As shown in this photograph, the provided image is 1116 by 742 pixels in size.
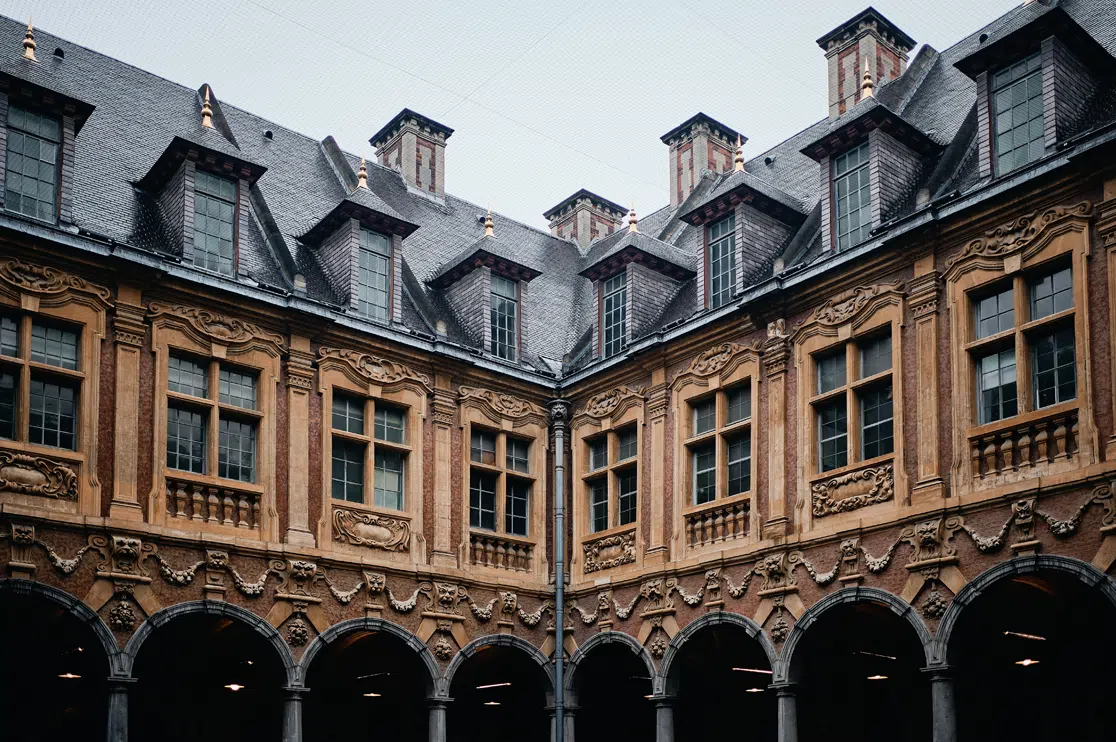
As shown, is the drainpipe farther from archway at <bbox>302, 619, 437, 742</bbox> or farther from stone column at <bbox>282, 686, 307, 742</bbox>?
stone column at <bbox>282, 686, 307, 742</bbox>

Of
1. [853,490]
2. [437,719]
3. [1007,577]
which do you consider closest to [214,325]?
[437,719]

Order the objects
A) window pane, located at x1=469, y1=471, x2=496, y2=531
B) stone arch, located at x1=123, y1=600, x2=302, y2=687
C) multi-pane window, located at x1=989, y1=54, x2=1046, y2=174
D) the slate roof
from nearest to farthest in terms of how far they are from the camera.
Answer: multi-pane window, located at x1=989, y1=54, x2=1046, y2=174
stone arch, located at x1=123, y1=600, x2=302, y2=687
the slate roof
window pane, located at x1=469, y1=471, x2=496, y2=531

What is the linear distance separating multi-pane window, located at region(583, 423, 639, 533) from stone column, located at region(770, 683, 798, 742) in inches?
164

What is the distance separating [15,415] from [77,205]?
11.0 ft

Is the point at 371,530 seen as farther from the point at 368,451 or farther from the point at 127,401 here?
the point at 127,401

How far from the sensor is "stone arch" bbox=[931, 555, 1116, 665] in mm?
14508

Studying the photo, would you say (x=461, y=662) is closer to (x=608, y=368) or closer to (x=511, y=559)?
(x=511, y=559)

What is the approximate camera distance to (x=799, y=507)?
715 inches

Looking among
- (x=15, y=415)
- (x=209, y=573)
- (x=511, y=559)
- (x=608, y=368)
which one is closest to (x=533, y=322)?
(x=608, y=368)

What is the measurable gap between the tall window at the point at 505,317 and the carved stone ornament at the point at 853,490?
6315 mm

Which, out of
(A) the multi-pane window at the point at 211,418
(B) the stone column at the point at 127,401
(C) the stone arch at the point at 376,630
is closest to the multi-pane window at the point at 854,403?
(C) the stone arch at the point at 376,630

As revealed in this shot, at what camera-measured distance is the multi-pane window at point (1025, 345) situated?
1569cm

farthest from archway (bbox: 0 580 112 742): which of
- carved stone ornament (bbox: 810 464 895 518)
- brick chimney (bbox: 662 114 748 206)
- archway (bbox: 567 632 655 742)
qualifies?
brick chimney (bbox: 662 114 748 206)

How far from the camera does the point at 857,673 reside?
20266 mm
